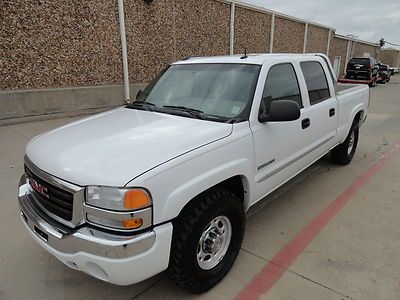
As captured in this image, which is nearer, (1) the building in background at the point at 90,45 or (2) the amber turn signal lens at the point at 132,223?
(2) the amber turn signal lens at the point at 132,223

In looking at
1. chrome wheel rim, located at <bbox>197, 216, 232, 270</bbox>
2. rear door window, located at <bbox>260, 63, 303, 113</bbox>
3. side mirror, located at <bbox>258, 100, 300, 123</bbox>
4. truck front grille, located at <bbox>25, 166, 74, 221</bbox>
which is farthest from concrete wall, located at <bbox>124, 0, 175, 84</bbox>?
chrome wheel rim, located at <bbox>197, 216, 232, 270</bbox>

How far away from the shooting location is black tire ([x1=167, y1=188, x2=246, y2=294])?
2.21 metres

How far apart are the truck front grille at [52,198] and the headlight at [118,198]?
0.60 ft

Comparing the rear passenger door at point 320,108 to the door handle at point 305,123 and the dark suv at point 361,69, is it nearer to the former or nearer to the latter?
the door handle at point 305,123

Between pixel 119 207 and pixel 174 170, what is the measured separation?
41 centimetres

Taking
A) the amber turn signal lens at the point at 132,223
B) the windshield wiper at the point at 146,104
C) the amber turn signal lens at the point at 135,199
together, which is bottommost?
the amber turn signal lens at the point at 132,223

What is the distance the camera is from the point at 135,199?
74.7 inches

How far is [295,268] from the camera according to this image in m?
2.82

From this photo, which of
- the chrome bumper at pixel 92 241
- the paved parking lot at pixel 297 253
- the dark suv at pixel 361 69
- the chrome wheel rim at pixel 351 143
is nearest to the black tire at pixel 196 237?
the paved parking lot at pixel 297 253

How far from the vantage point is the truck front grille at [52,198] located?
A: 2059 millimetres

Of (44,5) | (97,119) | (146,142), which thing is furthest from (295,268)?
(44,5)

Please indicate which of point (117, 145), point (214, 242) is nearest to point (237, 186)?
point (214, 242)

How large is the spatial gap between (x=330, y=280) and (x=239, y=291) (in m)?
0.79

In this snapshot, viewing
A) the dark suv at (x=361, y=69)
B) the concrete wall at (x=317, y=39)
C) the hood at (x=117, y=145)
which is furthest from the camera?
the dark suv at (x=361, y=69)
